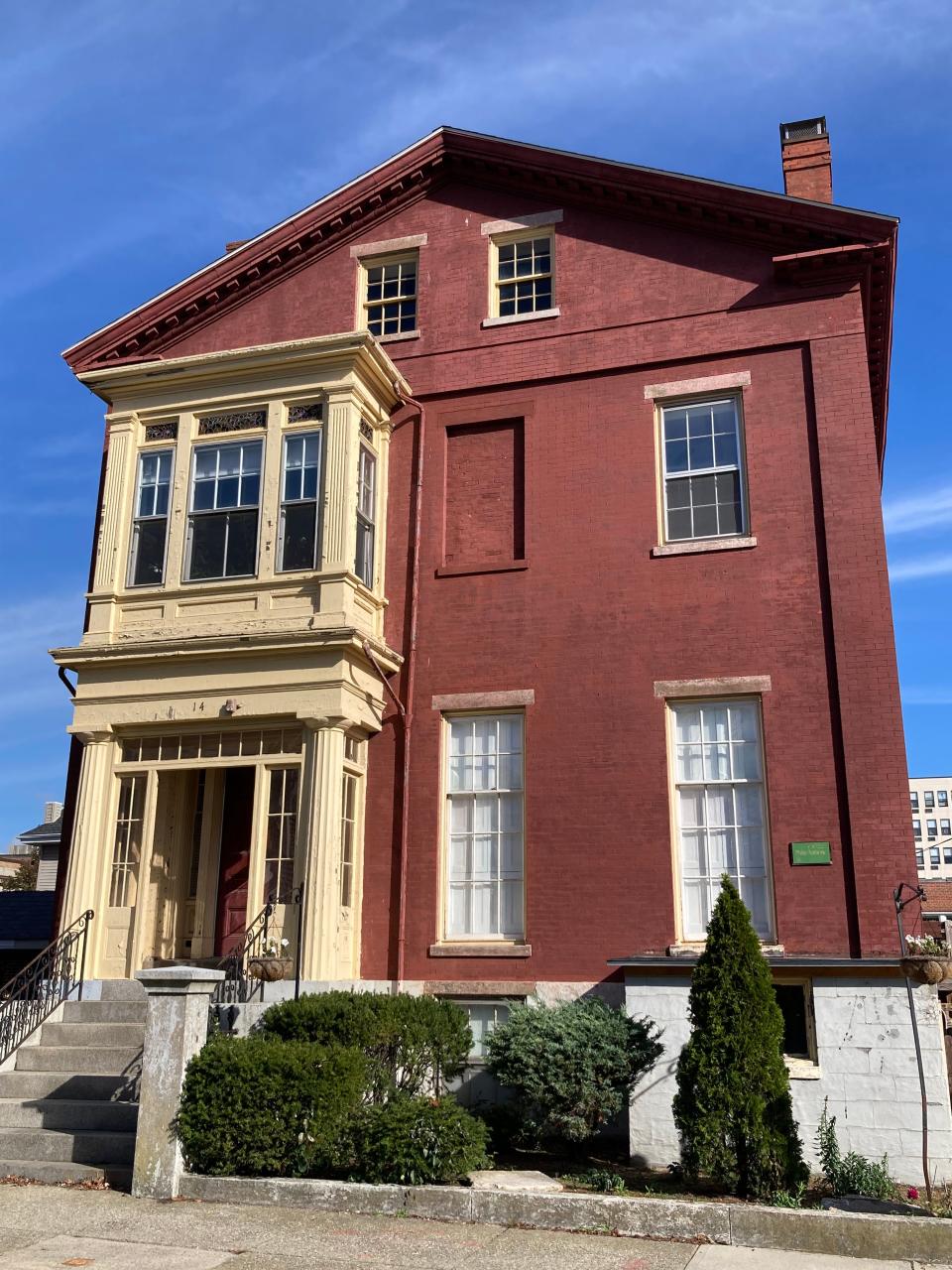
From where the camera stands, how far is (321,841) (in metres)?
13.1

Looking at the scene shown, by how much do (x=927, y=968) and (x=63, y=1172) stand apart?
24.6ft

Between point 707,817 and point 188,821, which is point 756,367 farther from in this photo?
point 188,821

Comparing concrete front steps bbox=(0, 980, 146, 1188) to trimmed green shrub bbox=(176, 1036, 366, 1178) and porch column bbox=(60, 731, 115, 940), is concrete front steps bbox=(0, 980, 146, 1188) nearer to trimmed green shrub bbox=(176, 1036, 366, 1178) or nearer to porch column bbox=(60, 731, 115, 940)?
trimmed green shrub bbox=(176, 1036, 366, 1178)

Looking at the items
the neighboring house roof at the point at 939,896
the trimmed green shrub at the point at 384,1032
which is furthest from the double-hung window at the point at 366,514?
the neighboring house roof at the point at 939,896

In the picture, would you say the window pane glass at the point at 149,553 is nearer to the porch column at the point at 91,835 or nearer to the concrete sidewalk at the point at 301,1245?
the porch column at the point at 91,835

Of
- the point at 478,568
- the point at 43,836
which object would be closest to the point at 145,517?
the point at 478,568

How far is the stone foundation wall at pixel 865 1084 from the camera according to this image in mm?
10680

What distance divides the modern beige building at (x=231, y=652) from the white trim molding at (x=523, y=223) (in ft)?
9.49

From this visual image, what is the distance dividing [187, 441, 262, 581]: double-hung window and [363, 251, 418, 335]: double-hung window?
3.10 metres

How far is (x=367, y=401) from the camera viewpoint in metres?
15.2

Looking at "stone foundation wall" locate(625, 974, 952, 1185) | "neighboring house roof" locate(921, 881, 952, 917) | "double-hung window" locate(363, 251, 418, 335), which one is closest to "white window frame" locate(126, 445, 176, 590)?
"double-hung window" locate(363, 251, 418, 335)

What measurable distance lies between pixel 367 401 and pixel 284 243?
3.67 m

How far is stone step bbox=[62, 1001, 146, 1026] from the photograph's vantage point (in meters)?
12.6

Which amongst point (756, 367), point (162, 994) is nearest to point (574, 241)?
point (756, 367)
